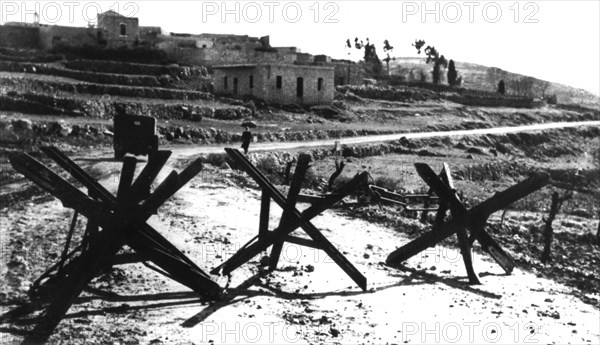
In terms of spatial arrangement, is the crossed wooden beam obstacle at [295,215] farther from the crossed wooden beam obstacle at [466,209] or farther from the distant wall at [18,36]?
the distant wall at [18,36]

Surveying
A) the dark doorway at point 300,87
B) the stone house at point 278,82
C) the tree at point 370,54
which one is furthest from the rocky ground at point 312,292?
the tree at point 370,54

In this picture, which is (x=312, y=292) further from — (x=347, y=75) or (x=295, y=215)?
(x=347, y=75)

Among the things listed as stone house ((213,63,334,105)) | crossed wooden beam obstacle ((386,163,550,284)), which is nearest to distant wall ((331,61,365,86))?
stone house ((213,63,334,105))

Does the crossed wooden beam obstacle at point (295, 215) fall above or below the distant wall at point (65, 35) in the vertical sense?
below

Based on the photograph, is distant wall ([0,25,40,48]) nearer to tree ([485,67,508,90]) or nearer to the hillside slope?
the hillside slope

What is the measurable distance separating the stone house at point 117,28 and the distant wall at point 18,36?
6.74 metres

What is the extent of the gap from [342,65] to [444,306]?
54.5 m

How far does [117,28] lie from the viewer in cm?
5825

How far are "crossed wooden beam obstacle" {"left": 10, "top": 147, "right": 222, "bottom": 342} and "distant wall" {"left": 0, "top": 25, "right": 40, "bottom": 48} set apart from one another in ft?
190

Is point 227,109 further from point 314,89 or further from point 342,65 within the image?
point 342,65

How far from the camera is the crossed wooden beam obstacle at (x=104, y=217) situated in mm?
6926

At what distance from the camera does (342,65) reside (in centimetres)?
6212

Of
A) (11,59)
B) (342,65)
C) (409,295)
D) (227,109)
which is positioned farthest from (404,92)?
(409,295)

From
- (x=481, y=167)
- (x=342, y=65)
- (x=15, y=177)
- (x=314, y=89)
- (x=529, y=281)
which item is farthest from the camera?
(x=342, y=65)
